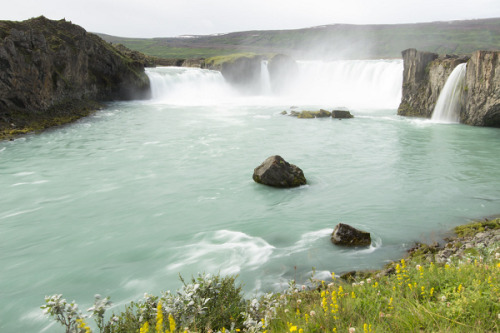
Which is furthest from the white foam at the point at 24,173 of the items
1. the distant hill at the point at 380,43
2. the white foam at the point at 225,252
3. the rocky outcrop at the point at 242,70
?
the distant hill at the point at 380,43

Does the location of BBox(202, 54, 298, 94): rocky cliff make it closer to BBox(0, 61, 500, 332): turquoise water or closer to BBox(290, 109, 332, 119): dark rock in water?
BBox(290, 109, 332, 119): dark rock in water

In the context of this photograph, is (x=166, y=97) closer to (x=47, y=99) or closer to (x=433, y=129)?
(x=47, y=99)

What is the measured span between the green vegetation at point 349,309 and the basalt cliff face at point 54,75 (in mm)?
23937

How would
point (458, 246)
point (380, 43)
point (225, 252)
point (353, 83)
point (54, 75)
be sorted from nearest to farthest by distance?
point (458, 246) < point (225, 252) < point (54, 75) < point (353, 83) < point (380, 43)

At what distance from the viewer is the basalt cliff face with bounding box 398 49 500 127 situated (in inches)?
1020

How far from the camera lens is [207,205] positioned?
1316 cm

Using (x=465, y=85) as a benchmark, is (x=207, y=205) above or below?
below

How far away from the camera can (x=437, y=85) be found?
102ft

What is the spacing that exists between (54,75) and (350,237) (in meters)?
31.6

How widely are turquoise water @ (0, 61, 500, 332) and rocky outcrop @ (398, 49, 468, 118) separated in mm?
6291

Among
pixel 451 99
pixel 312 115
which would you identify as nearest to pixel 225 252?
pixel 312 115

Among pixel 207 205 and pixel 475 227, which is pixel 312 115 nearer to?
pixel 207 205

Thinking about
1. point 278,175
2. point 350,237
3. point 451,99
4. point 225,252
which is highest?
point 451,99

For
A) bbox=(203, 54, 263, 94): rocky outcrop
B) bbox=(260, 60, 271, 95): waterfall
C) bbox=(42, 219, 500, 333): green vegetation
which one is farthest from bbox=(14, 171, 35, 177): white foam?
bbox=(260, 60, 271, 95): waterfall
